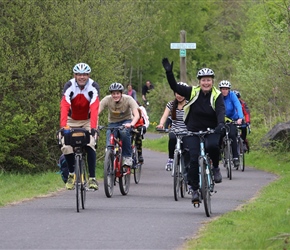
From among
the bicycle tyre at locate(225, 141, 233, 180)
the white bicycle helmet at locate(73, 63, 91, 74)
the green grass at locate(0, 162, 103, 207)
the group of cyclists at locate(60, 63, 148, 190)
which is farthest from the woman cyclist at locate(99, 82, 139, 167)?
the bicycle tyre at locate(225, 141, 233, 180)

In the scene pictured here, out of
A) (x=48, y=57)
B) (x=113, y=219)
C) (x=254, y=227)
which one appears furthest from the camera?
(x=48, y=57)

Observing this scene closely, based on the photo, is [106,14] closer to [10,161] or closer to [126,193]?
[10,161]

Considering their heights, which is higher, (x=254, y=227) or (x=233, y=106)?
(x=233, y=106)

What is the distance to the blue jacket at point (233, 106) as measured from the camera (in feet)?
68.8

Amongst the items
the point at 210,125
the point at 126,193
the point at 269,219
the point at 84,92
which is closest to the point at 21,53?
the point at 126,193

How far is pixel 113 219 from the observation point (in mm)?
12492

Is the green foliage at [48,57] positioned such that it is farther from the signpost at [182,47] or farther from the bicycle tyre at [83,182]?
the bicycle tyre at [83,182]

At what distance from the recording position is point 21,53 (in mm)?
21578

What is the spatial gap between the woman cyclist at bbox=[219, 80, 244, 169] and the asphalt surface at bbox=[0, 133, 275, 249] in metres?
2.94

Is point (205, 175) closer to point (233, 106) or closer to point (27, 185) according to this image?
point (27, 185)

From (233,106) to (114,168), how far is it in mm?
6029

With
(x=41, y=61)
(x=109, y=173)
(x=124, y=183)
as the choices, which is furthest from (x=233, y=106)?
(x=109, y=173)

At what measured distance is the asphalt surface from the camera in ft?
34.4

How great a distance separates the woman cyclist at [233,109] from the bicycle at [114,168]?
4772mm
